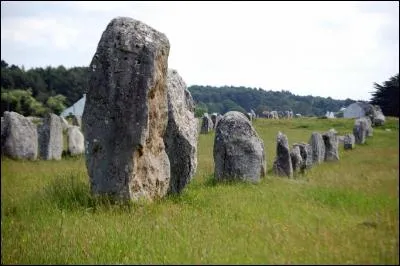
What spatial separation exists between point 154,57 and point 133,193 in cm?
249

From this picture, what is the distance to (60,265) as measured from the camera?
212 inches

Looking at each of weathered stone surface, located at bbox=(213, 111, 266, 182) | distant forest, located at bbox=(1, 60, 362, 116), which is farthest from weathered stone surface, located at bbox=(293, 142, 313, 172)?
distant forest, located at bbox=(1, 60, 362, 116)

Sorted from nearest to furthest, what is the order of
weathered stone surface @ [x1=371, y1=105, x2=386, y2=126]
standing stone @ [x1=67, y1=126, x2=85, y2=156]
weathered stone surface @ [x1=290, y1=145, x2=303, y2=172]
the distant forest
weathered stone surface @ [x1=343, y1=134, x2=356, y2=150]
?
weathered stone surface @ [x1=371, y1=105, x2=386, y2=126], weathered stone surface @ [x1=343, y1=134, x2=356, y2=150], the distant forest, weathered stone surface @ [x1=290, y1=145, x2=303, y2=172], standing stone @ [x1=67, y1=126, x2=85, y2=156]

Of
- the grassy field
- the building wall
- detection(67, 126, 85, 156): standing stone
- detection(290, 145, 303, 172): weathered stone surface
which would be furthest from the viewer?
detection(67, 126, 85, 156): standing stone

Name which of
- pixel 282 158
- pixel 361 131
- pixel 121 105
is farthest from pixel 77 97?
pixel 361 131

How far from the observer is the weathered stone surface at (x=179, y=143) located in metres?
11.0

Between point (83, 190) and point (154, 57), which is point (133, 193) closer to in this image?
point (83, 190)

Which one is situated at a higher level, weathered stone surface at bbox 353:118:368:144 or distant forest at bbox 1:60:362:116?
distant forest at bbox 1:60:362:116

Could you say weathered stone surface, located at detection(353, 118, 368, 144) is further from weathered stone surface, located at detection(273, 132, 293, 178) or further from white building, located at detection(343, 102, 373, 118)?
weathered stone surface, located at detection(273, 132, 293, 178)

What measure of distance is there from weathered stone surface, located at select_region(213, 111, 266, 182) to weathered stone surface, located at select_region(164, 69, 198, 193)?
2.26 m

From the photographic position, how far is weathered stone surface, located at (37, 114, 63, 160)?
2273 centimetres

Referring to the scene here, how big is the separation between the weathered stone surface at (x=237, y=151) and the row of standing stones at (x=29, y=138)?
1007 cm

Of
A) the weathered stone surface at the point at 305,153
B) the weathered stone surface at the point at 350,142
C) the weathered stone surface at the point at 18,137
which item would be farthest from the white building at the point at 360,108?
the weathered stone surface at the point at 18,137

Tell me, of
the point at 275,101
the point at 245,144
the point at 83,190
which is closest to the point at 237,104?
the point at 245,144
